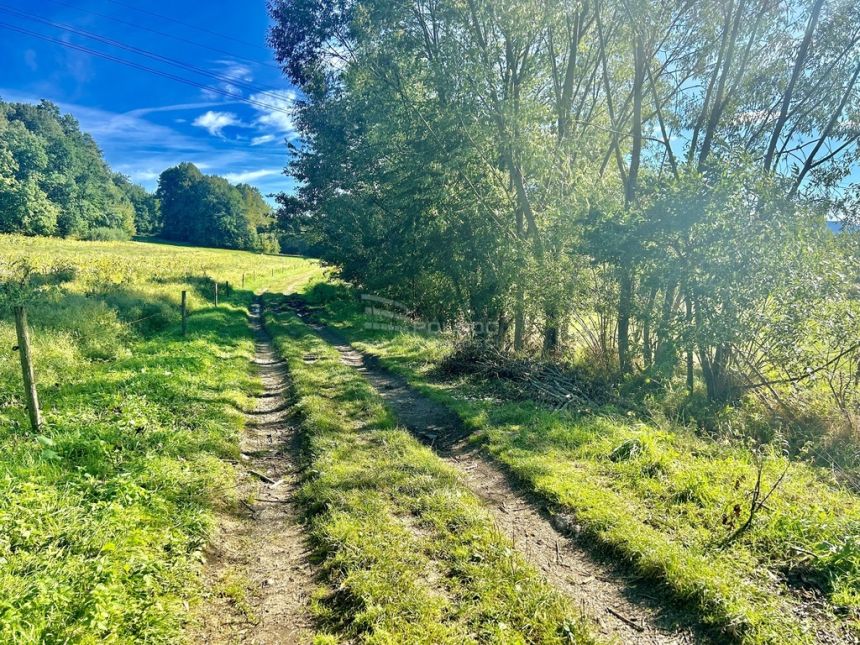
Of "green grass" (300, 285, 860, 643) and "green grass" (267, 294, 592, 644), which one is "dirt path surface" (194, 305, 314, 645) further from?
"green grass" (300, 285, 860, 643)

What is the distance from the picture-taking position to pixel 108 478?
493cm

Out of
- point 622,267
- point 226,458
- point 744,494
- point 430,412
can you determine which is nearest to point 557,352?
point 622,267

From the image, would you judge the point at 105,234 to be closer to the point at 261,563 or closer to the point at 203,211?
the point at 203,211

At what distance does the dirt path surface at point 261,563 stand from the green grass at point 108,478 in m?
0.22

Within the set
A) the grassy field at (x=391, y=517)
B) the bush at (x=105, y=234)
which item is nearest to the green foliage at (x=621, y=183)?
the grassy field at (x=391, y=517)

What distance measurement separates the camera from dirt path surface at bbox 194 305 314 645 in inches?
136

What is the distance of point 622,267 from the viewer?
29.6 feet

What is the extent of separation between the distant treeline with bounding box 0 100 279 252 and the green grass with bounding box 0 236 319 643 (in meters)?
35.0

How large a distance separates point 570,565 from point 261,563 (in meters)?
2.93

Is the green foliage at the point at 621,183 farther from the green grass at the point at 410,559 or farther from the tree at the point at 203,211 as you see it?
the tree at the point at 203,211

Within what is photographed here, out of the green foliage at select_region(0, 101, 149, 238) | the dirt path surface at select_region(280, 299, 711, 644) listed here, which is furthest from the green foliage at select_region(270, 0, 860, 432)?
the green foliage at select_region(0, 101, 149, 238)

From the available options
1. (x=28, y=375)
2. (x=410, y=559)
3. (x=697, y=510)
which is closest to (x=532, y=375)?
(x=697, y=510)

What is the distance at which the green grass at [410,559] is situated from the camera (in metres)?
Answer: 3.38

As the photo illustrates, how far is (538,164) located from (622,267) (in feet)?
15.3
